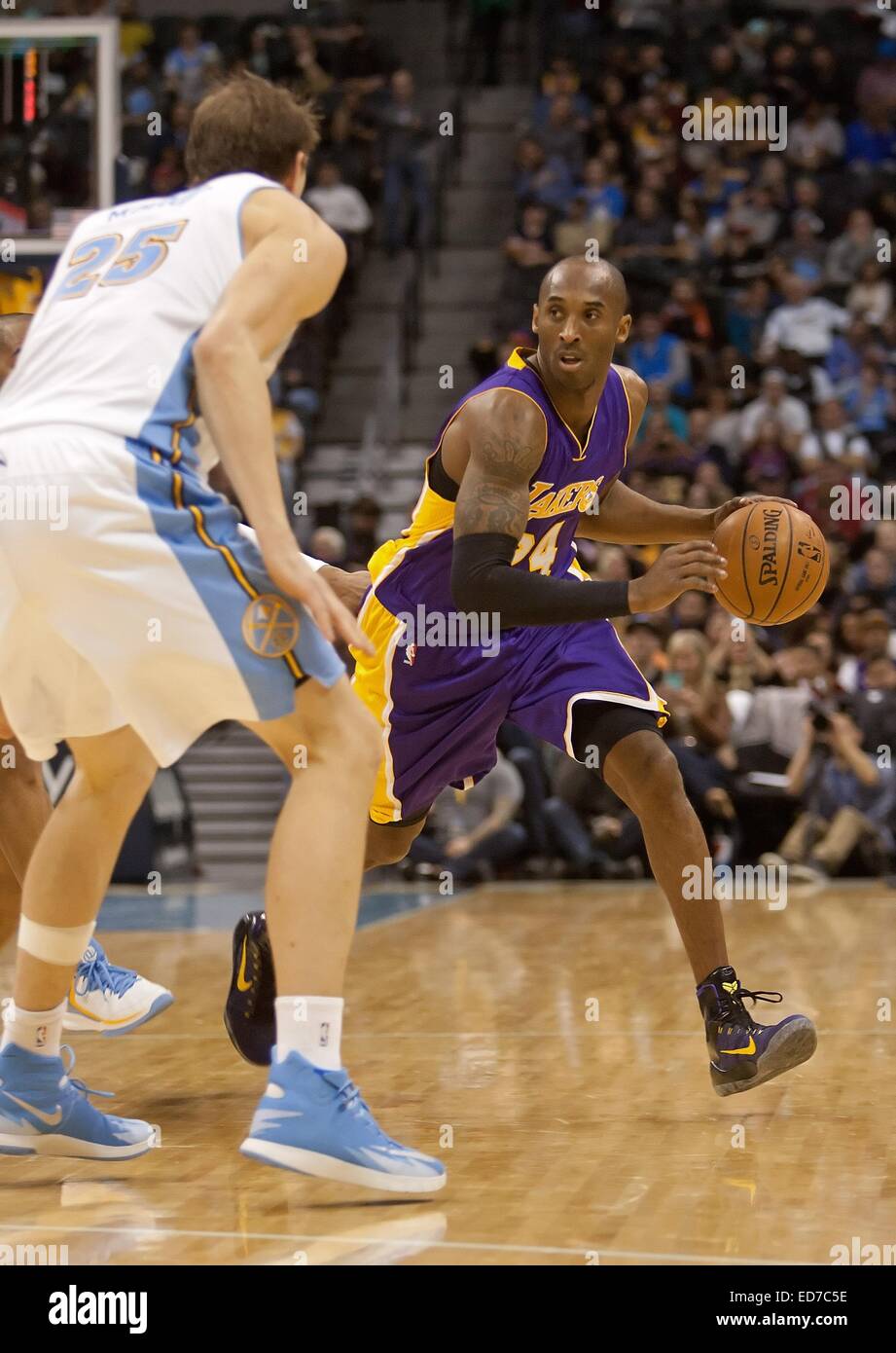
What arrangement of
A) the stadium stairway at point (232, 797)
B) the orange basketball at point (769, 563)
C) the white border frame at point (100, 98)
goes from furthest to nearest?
1. the stadium stairway at point (232, 797)
2. the white border frame at point (100, 98)
3. the orange basketball at point (769, 563)

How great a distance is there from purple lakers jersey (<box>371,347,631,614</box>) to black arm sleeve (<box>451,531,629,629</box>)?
0.85 ft

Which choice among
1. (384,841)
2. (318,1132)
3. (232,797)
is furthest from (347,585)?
(232,797)

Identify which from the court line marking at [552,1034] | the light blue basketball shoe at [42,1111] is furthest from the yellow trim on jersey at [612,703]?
the light blue basketball shoe at [42,1111]

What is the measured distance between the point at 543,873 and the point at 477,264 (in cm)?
672

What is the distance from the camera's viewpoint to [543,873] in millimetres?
10164

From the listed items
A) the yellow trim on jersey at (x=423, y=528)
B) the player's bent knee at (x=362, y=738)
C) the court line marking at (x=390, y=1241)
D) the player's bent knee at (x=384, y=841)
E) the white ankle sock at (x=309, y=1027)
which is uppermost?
the yellow trim on jersey at (x=423, y=528)

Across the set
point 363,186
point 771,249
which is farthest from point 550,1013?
point 363,186

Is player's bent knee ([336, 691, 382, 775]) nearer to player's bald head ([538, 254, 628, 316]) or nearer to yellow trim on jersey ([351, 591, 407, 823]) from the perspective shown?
yellow trim on jersey ([351, 591, 407, 823])

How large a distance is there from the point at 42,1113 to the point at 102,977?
99cm

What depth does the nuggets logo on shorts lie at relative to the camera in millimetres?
2844

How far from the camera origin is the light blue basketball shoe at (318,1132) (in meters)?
2.87

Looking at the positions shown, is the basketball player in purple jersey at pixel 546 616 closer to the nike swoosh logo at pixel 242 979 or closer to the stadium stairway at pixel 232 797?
the nike swoosh logo at pixel 242 979

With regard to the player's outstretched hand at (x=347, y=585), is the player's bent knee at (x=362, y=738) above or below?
below

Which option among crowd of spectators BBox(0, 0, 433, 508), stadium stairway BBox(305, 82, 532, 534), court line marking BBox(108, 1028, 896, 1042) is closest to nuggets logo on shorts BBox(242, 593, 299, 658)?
court line marking BBox(108, 1028, 896, 1042)
